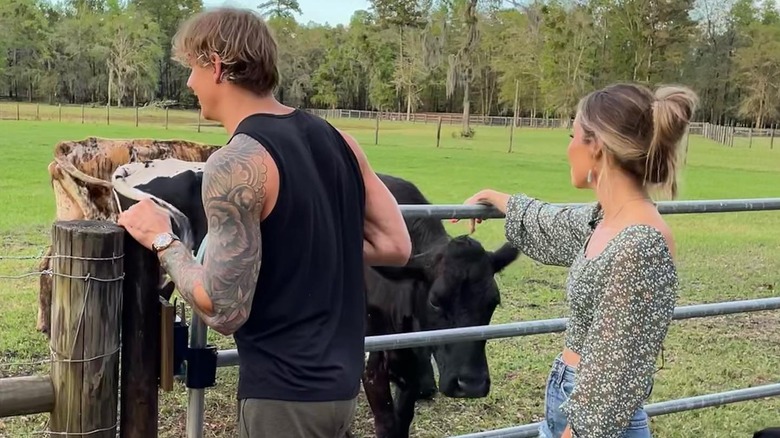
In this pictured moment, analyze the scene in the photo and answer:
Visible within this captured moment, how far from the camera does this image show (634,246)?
6.40 ft

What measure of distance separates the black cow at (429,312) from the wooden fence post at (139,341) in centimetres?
220

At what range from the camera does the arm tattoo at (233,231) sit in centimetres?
177

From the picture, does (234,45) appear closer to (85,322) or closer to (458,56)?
(85,322)

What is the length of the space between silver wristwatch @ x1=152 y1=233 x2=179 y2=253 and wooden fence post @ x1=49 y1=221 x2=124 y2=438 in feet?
0.39

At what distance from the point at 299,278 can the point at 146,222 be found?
409 millimetres

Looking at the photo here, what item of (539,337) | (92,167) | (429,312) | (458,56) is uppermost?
(458,56)

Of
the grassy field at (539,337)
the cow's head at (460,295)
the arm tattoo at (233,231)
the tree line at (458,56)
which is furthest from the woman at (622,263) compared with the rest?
the tree line at (458,56)

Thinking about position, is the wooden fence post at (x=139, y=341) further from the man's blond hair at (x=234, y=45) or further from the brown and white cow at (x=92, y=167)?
the brown and white cow at (x=92, y=167)

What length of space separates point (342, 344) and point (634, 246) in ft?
2.43

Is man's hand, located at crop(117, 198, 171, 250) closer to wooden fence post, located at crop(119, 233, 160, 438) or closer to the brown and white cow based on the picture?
wooden fence post, located at crop(119, 233, 160, 438)

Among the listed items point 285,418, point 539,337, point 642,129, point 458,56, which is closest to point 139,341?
point 285,418

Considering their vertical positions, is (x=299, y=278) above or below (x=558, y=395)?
above

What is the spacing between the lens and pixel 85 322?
196 centimetres

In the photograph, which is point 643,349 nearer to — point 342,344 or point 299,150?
point 342,344
